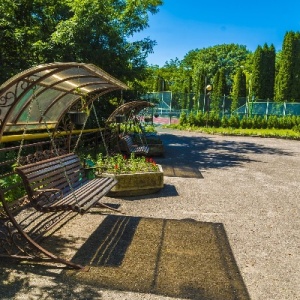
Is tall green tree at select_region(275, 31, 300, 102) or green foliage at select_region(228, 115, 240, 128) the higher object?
tall green tree at select_region(275, 31, 300, 102)

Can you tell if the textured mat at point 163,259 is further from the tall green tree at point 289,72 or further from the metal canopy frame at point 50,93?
the tall green tree at point 289,72

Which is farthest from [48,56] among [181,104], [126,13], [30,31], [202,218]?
[181,104]

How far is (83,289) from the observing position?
3277 mm

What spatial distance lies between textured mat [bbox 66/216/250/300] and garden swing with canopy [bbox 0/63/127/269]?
0.44 m

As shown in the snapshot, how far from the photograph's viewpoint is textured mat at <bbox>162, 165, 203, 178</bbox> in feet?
30.5

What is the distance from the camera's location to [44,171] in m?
4.59

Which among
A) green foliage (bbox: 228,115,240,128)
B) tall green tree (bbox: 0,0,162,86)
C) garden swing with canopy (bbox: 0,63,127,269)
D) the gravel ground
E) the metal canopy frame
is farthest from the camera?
green foliage (bbox: 228,115,240,128)

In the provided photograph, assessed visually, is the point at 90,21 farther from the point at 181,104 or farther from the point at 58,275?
the point at 181,104

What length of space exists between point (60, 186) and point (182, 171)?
5.45 metres

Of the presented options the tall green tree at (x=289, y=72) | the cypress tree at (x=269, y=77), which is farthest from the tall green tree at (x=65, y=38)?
the cypress tree at (x=269, y=77)

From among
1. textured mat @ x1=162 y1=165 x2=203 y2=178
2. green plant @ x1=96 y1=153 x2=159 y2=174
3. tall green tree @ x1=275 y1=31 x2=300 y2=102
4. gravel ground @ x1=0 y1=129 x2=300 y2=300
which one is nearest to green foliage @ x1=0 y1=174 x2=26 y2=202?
gravel ground @ x1=0 y1=129 x2=300 y2=300

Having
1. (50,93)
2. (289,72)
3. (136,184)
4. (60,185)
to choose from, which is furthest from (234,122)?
(60,185)

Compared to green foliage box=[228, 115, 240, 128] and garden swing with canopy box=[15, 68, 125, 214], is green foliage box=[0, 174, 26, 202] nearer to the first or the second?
garden swing with canopy box=[15, 68, 125, 214]

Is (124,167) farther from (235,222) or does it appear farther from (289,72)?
(289,72)
